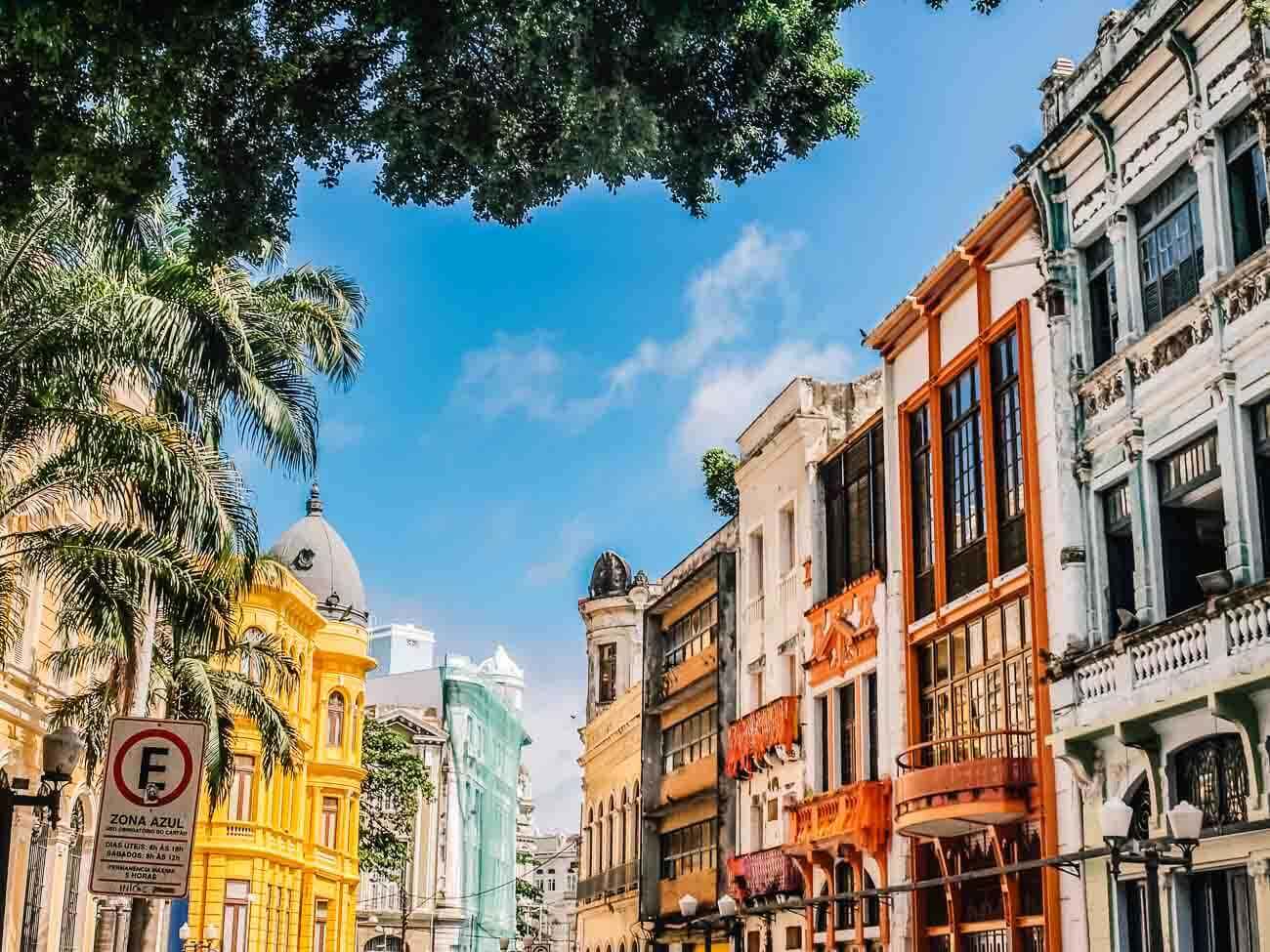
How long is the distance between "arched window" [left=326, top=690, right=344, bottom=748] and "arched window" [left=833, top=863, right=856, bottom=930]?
3349 cm

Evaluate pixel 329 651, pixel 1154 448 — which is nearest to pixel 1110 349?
→ pixel 1154 448

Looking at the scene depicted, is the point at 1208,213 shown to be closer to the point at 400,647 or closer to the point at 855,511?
the point at 855,511

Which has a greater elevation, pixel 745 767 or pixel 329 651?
pixel 329 651

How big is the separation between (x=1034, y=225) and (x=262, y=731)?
676 inches

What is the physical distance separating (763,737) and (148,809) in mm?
24266

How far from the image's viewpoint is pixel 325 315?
24.2 m

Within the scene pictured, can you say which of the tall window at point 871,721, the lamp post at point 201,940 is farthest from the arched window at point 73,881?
the tall window at point 871,721

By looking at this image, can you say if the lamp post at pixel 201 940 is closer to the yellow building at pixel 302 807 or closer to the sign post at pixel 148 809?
the yellow building at pixel 302 807

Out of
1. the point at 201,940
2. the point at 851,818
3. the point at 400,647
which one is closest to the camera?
the point at 851,818

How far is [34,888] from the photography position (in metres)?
27.9

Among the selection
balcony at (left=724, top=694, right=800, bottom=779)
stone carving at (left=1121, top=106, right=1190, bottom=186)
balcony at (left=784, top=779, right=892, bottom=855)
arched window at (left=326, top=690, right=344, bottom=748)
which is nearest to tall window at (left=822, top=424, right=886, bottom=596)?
balcony at (left=724, top=694, right=800, bottom=779)

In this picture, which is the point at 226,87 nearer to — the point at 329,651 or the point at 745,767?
the point at 745,767

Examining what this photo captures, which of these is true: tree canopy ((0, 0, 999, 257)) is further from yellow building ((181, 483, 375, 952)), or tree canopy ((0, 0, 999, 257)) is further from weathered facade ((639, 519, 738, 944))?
yellow building ((181, 483, 375, 952))

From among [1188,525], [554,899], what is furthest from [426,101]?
[554,899]
